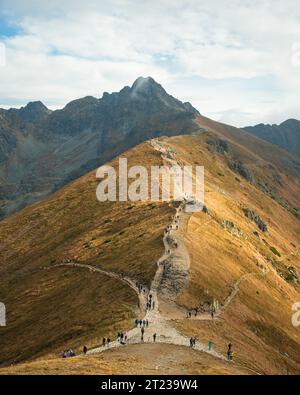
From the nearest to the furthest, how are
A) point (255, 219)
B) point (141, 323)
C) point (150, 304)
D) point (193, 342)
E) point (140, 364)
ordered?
point (140, 364)
point (193, 342)
point (141, 323)
point (150, 304)
point (255, 219)

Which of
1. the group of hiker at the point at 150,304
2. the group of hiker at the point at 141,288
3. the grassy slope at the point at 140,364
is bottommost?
the grassy slope at the point at 140,364

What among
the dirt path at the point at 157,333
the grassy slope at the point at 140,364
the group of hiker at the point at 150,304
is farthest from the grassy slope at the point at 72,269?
the grassy slope at the point at 140,364

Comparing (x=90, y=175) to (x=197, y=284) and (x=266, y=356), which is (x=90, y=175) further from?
(x=266, y=356)

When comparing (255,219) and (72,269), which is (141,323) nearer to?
(72,269)

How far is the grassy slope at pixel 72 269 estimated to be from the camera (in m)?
63.3

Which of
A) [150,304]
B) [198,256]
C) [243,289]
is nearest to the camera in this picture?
[150,304]

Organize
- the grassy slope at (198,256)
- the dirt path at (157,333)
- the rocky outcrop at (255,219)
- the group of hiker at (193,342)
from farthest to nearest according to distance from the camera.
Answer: the rocky outcrop at (255,219) < the grassy slope at (198,256) < the dirt path at (157,333) < the group of hiker at (193,342)

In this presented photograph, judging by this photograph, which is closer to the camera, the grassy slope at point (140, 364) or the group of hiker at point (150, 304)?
the grassy slope at point (140, 364)

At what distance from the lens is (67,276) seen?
90.0 metres

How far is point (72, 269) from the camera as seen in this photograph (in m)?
92.6

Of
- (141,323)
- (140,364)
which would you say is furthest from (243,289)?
(140,364)

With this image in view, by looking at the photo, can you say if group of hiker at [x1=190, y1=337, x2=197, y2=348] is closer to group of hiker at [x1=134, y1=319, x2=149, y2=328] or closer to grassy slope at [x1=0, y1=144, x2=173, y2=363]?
group of hiker at [x1=134, y1=319, x2=149, y2=328]

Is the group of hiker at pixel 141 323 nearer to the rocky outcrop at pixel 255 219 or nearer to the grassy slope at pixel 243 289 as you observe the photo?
the grassy slope at pixel 243 289
